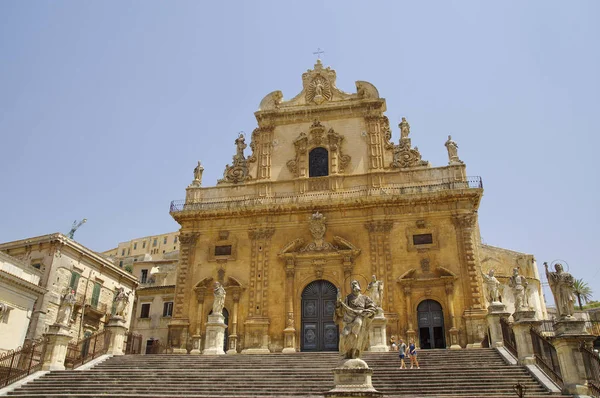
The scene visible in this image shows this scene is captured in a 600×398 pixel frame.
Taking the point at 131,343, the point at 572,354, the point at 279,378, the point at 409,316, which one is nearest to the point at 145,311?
the point at 131,343

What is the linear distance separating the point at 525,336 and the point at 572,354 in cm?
294

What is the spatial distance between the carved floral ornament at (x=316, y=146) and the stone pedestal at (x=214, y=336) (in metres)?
9.26

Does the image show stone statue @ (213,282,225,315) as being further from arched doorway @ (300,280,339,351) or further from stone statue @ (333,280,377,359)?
stone statue @ (333,280,377,359)

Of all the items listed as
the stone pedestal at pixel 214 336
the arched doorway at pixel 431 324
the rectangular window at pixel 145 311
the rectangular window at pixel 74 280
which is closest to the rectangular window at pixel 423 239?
the arched doorway at pixel 431 324

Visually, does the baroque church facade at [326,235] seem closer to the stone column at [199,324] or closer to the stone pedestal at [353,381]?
the stone column at [199,324]

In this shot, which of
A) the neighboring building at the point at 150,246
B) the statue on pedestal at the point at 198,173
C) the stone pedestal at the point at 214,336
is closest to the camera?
the stone pedestal at the point at 214,336

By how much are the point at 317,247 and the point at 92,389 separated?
12.4m

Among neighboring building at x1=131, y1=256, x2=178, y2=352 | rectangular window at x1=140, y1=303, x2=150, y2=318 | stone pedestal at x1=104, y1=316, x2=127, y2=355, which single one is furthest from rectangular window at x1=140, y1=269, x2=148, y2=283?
stone pedestal at x1=104, y1=316, x2=127, y2=355

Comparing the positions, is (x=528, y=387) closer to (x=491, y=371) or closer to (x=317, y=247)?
(x=491, y=371)

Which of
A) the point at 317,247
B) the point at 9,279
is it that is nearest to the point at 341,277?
the point at 317,247

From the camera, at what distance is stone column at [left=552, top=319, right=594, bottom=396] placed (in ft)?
40.4

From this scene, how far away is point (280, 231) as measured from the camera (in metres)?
25.6

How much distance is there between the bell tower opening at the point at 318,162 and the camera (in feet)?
88.8

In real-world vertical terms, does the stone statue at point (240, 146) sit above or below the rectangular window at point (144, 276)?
above
